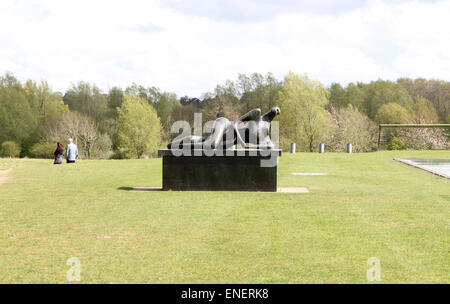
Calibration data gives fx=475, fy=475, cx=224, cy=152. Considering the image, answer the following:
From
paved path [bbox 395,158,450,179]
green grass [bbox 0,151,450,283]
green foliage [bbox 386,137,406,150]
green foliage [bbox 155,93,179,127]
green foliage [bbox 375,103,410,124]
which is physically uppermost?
green foliage [bbox 155,93,179,127]

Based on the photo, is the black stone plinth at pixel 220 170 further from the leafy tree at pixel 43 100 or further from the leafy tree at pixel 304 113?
the leafy tree at pixel 43 100

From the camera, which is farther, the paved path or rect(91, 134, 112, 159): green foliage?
rect(91, 134, 112, 159): green foliage

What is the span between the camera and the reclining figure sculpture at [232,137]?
44.0 feet

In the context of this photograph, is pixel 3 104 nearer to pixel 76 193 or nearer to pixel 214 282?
pixel 76 193

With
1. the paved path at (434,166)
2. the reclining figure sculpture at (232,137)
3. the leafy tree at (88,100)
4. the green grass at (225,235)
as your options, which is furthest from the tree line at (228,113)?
the green grass at (225,235)

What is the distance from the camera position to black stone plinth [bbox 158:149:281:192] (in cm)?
1309

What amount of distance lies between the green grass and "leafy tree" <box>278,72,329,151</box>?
38660 mm

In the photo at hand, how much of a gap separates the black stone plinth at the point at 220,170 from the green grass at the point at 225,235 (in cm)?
71

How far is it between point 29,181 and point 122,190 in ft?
15.5

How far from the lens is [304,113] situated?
52.5 metres

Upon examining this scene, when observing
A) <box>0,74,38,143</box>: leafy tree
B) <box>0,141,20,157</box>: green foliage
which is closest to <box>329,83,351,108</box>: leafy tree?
<box>0,74,38,143</box>: leafy tree

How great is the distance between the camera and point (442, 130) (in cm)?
4475

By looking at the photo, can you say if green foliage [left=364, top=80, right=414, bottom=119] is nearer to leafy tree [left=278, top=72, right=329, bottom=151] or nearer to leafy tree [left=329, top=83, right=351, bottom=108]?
leafy tree [left=329, top=83, right=351, bottom=108]

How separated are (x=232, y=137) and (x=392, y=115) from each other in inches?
1853
